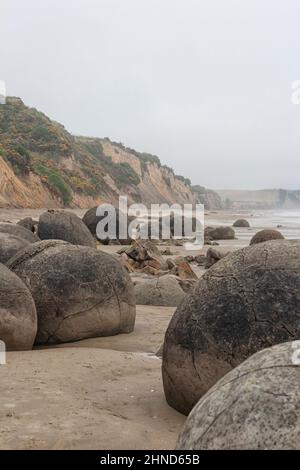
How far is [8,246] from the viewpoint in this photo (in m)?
9.72

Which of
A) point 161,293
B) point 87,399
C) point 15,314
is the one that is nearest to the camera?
point 87,399

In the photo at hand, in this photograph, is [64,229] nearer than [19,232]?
No

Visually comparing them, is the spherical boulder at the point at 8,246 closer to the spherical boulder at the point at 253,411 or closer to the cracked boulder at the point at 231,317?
the cracked boulder at the point at 231,317

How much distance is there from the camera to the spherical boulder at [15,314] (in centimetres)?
617

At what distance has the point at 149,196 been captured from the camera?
3105 inches

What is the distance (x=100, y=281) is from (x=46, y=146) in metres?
48.7

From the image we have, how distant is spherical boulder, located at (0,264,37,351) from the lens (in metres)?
6.17

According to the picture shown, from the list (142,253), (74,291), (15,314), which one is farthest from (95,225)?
(15,314)

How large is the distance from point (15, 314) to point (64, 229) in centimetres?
945

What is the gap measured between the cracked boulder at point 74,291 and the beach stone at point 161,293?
8.40ft

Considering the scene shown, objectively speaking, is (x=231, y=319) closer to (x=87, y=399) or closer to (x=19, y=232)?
(x=87, y=399)

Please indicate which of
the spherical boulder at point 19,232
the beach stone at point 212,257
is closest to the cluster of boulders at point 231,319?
the spherical boulder at point 19,232

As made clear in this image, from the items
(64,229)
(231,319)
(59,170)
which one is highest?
(59,170)

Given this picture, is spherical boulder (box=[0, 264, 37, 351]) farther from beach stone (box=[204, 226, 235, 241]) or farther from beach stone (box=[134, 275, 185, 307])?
beach stone (box=[204, 226, 235, 241])
